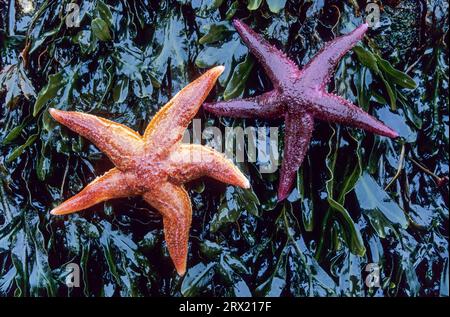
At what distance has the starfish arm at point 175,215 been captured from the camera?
2400 millimetres

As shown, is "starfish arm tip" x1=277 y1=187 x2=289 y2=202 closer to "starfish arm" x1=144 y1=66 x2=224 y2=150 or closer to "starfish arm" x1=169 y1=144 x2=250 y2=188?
"starfish arm" x1=169 y1=144 x2=250 y2=188

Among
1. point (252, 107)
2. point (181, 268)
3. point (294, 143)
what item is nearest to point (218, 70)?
point (252, 107)

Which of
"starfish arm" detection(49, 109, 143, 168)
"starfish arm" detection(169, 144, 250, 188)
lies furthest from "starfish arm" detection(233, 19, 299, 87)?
"starfish arm" detection(49, 109, 143, 168)

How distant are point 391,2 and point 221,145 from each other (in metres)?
1.29

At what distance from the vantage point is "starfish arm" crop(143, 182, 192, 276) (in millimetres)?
2400

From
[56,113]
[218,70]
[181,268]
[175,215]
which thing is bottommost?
[181,268]

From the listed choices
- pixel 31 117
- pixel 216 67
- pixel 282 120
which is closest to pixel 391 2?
pixel 282 120

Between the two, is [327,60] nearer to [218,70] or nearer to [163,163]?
[218,70]

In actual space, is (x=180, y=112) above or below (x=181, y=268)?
above

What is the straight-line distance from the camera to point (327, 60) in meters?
2.39

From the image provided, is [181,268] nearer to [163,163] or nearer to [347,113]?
[163,163]

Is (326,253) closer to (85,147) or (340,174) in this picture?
(340,174)

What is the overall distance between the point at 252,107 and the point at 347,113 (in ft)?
1.63
